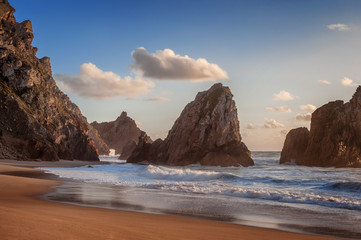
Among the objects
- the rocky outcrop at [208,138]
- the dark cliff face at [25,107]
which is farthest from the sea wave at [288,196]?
the rocky outcrop at [208,138]

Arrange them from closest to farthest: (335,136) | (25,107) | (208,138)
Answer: (25,107), (335,136), (208,138)

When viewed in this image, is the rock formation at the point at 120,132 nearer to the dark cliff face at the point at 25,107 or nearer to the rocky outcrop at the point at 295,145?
the dark cliff face at the point at 25,107

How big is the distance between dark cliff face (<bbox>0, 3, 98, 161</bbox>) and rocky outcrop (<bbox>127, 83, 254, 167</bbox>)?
19201 mm

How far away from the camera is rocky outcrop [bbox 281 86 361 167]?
56.4 m

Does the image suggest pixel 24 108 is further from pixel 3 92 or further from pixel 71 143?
pixel 71 143

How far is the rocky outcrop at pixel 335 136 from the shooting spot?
56.4 meters

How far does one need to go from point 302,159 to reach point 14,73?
187ft

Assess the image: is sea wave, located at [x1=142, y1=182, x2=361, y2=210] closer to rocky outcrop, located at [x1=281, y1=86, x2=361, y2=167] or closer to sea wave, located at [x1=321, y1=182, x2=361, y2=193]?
sea wave, located at [x1=321, y1=182, x2=361, y2=193]

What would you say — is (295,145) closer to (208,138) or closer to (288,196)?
(208,138)

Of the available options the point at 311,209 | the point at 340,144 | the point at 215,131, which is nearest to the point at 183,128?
the point at 215,131

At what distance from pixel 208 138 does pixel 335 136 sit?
2449cm

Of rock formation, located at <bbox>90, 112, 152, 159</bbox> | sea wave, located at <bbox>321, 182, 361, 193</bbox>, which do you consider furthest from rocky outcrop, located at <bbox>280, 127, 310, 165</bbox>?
rock formation, located at <bbox>90, 112, 152, 159</bbox>

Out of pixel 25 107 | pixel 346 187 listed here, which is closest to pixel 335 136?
pixel 346 187

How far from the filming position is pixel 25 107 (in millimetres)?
49719
